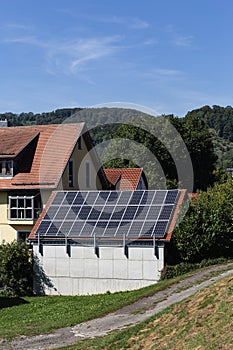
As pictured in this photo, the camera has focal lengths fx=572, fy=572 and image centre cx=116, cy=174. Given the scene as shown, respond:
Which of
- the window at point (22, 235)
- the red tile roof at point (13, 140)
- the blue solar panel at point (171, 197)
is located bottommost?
the window at point (22, 235)

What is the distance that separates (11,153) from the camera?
38.3 m

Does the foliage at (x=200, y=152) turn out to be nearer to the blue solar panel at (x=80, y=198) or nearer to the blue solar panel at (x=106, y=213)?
the blue solar panel at (x=80, y=198)

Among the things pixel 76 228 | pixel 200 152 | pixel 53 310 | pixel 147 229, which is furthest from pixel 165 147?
pixel 53 310

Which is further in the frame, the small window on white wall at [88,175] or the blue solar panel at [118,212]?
the small window on white wall at [88,175]

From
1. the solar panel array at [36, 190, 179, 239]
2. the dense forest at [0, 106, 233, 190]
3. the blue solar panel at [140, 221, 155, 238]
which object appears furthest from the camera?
the dense forest at [0, 106, 233, 190]

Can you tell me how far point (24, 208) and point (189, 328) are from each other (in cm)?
2346

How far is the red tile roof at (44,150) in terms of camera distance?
37250 millimetres

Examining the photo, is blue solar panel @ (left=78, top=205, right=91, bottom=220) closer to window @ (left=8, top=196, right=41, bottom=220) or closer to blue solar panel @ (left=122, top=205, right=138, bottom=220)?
blue solar panel @ (left=122, top=205, right=138, bottom=220)

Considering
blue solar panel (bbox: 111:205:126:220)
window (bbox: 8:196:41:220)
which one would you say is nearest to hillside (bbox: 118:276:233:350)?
blue solar panel (bbox: 111:205:126:220)

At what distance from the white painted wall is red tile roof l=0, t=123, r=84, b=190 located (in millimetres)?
7030

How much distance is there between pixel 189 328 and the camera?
14.7 metres

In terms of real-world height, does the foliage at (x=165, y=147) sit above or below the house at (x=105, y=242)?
above

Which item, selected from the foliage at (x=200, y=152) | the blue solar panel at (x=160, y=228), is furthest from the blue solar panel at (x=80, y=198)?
the foliage at (x=200, y=152)

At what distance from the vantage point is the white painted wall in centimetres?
2869
